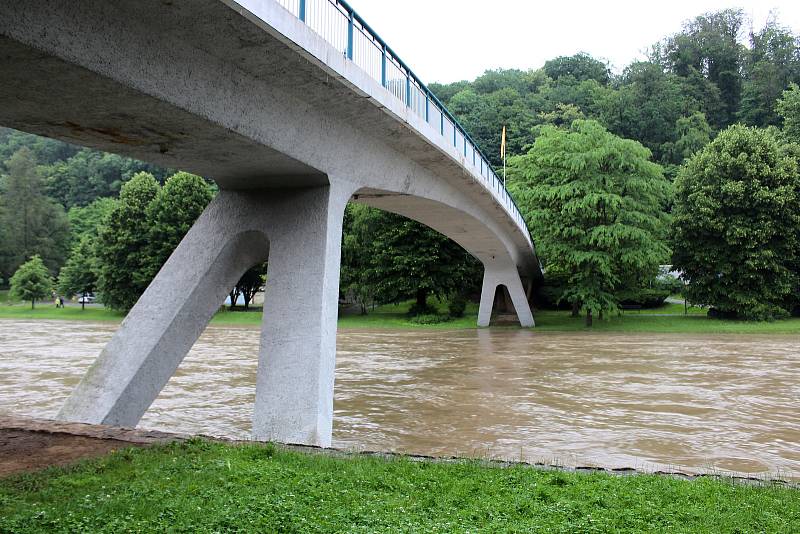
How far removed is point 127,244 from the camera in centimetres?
5150

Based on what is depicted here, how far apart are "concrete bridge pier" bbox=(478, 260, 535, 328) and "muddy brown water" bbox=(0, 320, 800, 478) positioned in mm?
11569

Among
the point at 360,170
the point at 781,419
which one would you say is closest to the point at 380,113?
the point at 360,170

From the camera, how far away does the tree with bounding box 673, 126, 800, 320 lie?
126ft

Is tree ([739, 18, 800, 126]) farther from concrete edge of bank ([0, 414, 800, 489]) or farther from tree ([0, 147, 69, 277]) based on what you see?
tree ([0, 147, 69, 277])

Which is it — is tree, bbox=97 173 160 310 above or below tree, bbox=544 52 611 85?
below

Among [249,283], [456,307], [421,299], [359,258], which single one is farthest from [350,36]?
[249,283]

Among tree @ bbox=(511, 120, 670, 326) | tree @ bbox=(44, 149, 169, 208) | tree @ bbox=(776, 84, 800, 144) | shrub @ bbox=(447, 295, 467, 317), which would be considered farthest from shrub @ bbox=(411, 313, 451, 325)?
tree @ bbox=(44, 149, 169, 208)

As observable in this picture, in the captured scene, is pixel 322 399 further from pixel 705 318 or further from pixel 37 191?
pixel 37 191

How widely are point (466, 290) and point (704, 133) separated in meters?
35.7

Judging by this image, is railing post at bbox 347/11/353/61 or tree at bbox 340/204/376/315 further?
tree at bbox 340/204/376/315

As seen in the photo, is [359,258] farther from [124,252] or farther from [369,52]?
[369,52]

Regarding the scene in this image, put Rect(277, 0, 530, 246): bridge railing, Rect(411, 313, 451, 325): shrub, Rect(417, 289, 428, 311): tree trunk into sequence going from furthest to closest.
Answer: Rect(417, 289, 428, 311): tree trunk, Rect(411, 313, 451, 325): shrub, Rect(277, 0, 530, 246): bridge railing

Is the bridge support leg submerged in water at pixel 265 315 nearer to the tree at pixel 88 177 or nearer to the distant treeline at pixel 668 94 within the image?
the distant treeline at pixel 668 94

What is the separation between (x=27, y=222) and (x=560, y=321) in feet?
211
